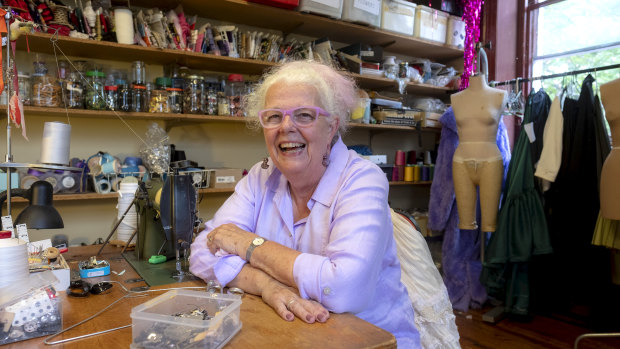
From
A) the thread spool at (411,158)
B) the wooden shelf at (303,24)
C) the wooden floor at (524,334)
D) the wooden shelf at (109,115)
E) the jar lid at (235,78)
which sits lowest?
the wooden floor at (524,334)

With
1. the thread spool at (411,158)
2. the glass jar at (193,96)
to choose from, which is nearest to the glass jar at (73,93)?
the glass jar at (193,96)

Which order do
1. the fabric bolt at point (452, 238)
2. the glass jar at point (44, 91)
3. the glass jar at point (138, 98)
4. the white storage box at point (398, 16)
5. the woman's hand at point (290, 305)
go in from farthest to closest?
the white storage box at point (398, 16) → the fabric bolt at point (452, 238) → the glass jar at point (138, 98) → the glass jar at point (44, 91) → the woman's hand at point (290, 305)

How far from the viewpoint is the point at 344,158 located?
54.3 inches

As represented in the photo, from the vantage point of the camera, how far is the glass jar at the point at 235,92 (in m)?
2.80

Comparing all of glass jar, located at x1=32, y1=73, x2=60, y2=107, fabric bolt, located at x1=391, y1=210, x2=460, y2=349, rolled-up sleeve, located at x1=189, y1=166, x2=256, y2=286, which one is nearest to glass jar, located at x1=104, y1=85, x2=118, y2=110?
glass jar, located at x1=32, y1=73, x2=60, y2=107

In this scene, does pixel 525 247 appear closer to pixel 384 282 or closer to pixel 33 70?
pixel 384 282

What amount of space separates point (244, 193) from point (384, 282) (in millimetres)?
546

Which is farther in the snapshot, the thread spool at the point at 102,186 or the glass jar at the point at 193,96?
the glass jar at the point at 193,96

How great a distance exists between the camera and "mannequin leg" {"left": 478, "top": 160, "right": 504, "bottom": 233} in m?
2.85

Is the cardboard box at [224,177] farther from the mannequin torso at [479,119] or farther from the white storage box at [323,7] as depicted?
the mannequin torso at [479,119]

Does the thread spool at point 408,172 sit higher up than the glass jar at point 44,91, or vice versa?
the glass jar at point 44,91

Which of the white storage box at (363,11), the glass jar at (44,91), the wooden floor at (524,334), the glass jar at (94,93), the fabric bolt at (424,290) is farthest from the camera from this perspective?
the white storage box at (363,11)

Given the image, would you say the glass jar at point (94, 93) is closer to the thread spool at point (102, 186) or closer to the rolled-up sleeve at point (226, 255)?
the thread spool at point (102, 186)

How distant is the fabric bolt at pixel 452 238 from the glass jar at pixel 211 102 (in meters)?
1.78
